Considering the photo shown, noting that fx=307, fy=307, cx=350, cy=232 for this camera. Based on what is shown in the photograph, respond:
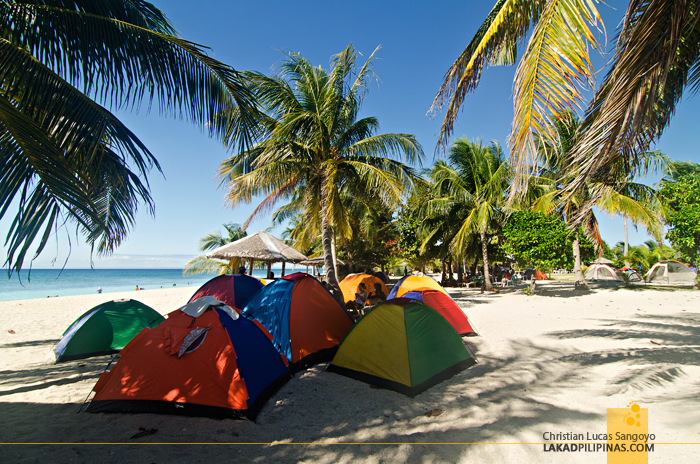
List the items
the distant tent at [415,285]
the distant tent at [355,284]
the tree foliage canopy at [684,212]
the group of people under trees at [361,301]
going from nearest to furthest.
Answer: the distant tent at [415,285] → the group of people under trees at [361,301] → the distant tent at [355,284] → the tree foliage canopy at [684,212]

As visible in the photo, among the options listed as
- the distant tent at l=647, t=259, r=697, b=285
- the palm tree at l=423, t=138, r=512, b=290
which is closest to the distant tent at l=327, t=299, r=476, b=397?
the palm tree at l=423, t=138, r=512, b=290

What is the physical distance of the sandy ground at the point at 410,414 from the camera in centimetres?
277

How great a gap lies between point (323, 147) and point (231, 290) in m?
4.92

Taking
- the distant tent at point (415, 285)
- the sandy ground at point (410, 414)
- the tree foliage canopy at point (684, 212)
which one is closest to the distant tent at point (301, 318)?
the sandy ground at point (410, 414)

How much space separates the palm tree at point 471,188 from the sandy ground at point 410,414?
9308mm

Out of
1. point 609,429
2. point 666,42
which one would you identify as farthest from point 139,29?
point 609,429

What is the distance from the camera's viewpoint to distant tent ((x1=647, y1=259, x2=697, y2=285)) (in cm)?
1773

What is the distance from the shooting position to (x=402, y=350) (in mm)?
4227

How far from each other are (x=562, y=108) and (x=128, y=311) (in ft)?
24.3

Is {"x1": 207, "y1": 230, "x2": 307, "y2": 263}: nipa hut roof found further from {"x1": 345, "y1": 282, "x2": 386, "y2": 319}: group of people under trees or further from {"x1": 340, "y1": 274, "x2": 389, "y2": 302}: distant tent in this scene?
{"x1": 345, "y1": 282, "x2": 386, "y2": 319}: group of people under trees

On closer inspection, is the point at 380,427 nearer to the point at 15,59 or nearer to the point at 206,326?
the point at 206,326

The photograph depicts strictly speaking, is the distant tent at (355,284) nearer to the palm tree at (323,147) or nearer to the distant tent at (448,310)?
the palm tree at (323,147)

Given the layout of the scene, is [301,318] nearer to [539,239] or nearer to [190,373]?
[190,373]

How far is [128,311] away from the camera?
5.93 metres
